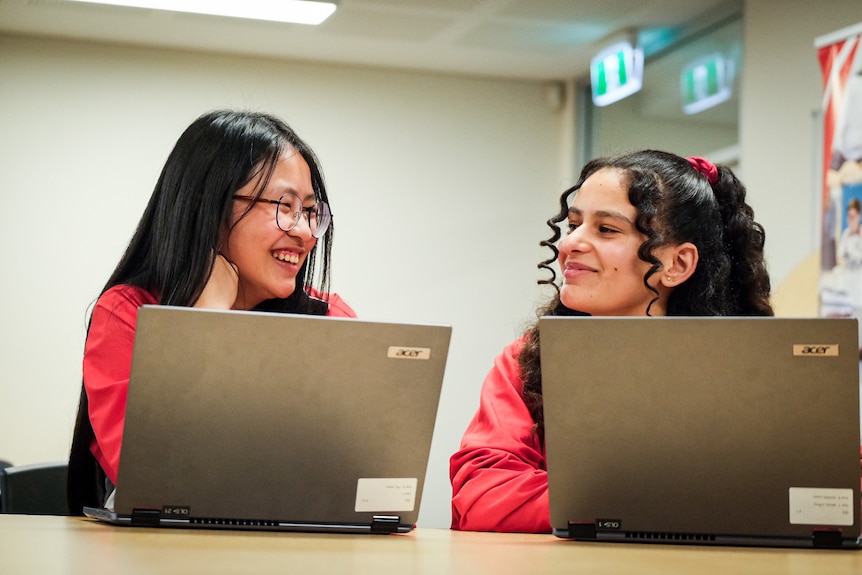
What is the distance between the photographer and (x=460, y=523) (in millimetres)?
1757

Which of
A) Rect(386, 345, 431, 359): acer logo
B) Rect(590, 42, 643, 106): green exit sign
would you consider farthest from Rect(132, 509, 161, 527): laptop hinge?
Rect(590, 42, 643, 106): green exit sign

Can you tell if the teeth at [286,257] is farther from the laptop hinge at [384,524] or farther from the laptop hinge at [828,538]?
the laptop hinge at [828,538]

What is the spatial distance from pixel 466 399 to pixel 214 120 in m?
4.22

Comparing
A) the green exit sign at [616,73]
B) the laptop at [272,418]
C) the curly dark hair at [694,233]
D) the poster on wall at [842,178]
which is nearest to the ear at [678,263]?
the curly dark hair at [694,233]

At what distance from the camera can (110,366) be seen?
177 centimetres

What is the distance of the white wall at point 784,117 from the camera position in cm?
424

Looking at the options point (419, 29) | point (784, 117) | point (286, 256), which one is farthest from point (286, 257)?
point (419, 29)

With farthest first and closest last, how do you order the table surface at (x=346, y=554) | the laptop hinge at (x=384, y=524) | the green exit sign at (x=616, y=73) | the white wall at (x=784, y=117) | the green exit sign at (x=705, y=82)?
the green exit sign at (x=616, y=73) → the green exit sign at (x=705, y=82) → the white wall at (x=784, y=117) → the laptop hinge at (x=384, y=524) → the table surface at (x=346, y=554)

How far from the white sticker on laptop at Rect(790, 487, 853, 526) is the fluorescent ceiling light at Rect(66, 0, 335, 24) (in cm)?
403

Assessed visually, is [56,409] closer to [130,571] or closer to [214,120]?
[214,120]

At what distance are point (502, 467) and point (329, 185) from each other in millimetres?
4354

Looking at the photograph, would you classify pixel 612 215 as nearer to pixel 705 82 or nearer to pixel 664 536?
pixel 664 536

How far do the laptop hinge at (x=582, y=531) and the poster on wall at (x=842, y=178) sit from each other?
2330 millimetres

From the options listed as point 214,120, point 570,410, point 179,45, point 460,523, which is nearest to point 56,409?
point 179,45
